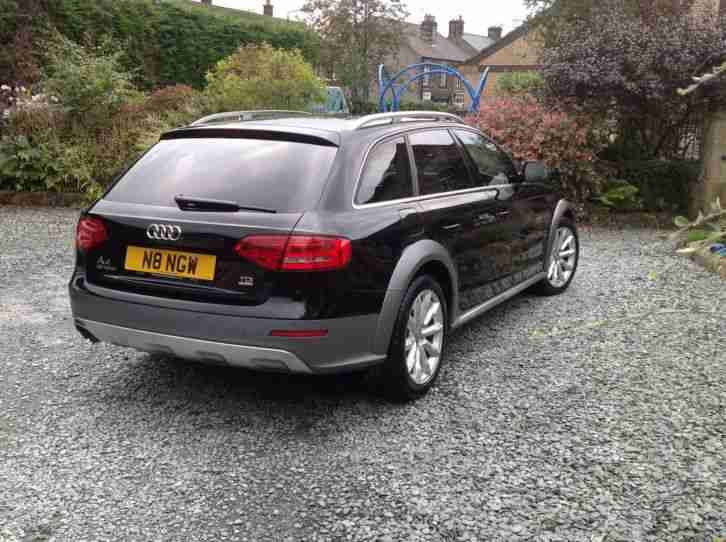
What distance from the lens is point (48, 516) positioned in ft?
10.0

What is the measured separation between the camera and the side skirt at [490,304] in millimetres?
4793

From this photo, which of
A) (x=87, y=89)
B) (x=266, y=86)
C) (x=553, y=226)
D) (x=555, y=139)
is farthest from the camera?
(x=266, y=86)

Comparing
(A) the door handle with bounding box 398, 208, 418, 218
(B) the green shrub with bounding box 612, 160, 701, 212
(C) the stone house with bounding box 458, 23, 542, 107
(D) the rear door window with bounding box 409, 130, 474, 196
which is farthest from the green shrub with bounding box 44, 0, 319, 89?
(C) the stone house with bounding box 458, 23, 542, 107

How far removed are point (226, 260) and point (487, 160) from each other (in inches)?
106

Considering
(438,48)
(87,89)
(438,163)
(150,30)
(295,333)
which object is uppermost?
(438,48)

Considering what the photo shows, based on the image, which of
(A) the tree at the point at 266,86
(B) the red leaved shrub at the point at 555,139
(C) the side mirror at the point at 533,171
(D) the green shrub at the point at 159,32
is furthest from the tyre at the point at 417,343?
(D) the green shrub at the point at 159,32

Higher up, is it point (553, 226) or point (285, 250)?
point (285, 250)

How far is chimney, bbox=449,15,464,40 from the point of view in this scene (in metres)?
64.0

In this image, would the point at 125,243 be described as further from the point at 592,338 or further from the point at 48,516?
the point at 592,338

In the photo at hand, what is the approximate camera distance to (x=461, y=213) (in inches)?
187

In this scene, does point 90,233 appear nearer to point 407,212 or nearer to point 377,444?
point 407,212

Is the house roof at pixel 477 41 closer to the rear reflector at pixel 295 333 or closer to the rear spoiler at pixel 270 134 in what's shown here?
the rear spoiler at pixel 270 134

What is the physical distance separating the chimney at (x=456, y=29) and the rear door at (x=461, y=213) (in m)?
62.3

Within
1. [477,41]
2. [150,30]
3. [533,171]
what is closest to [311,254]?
[533,171]
